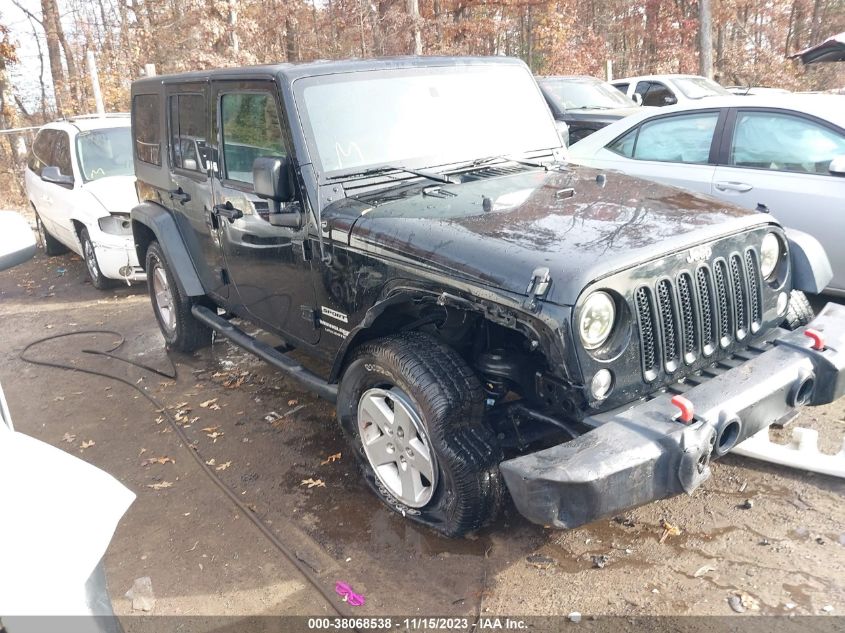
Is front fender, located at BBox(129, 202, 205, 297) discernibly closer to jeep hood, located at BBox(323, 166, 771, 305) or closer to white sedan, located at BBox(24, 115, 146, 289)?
jeep hood, located at BBox(323, 166, 771, 305)

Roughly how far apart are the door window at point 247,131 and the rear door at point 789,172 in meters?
3.38

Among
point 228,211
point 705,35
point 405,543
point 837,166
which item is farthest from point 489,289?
point 705,35

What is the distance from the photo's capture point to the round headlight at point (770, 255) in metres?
3.24

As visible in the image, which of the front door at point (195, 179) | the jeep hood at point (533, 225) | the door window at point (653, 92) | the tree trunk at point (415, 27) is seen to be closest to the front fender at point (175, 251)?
the front door at point (195, 179)

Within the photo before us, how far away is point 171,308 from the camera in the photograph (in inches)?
225

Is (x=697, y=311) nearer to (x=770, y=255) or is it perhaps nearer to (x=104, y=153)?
(x=770, y=255)

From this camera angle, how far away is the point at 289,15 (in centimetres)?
2303

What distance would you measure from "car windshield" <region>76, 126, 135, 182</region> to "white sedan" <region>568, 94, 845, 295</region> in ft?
18.4

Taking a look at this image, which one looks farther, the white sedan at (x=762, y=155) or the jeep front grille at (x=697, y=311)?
the white sedan at (x=762, y=155)

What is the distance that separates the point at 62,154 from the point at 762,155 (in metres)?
7.56

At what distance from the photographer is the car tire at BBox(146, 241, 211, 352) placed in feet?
17.7

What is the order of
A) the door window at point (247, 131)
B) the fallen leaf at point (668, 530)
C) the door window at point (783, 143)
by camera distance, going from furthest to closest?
the door window at point (783, 143), the door window at point (247, 131), the fallen leaf at point (668, 530)

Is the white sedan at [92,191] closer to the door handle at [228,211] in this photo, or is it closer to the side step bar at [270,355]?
the side step bar at [270,355]

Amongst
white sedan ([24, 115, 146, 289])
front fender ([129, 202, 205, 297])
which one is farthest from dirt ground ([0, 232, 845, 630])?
white sedan ([24, 115, 146, 289])
